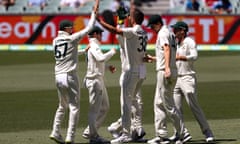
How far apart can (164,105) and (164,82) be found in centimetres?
35

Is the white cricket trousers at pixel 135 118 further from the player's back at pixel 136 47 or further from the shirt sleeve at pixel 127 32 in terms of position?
the shirt sleeve at pixel 127 32

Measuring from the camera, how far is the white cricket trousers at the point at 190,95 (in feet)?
47.2

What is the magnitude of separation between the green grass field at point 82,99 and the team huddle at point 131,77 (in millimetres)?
570

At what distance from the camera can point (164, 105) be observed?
13.7m

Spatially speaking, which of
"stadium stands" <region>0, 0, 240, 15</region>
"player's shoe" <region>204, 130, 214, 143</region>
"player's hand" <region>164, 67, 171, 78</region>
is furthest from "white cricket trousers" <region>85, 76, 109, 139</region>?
"stadium stands" <region>0, 0, 240, 15</region>

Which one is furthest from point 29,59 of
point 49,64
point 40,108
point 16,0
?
point 40,108

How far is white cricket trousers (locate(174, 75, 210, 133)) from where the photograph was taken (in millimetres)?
14375

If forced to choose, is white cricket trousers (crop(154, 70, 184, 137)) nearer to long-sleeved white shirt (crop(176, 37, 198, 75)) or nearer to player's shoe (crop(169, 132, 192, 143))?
player's shoe (crop(169, 132, 192, 143))

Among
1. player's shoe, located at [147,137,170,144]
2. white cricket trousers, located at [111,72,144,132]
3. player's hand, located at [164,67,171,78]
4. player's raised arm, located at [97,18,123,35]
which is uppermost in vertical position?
player's raised arm, located at [97,18,123,35]

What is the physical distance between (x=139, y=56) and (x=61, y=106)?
145cm

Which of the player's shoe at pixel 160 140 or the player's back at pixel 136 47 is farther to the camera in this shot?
Answer: the player's back at pixel 136 47

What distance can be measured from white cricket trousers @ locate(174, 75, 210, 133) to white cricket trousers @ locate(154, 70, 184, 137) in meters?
0.58

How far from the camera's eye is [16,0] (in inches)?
1672

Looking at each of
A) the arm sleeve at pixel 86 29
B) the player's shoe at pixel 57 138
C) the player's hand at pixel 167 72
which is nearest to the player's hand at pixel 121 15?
the arm sleeve at pixel 86 29
